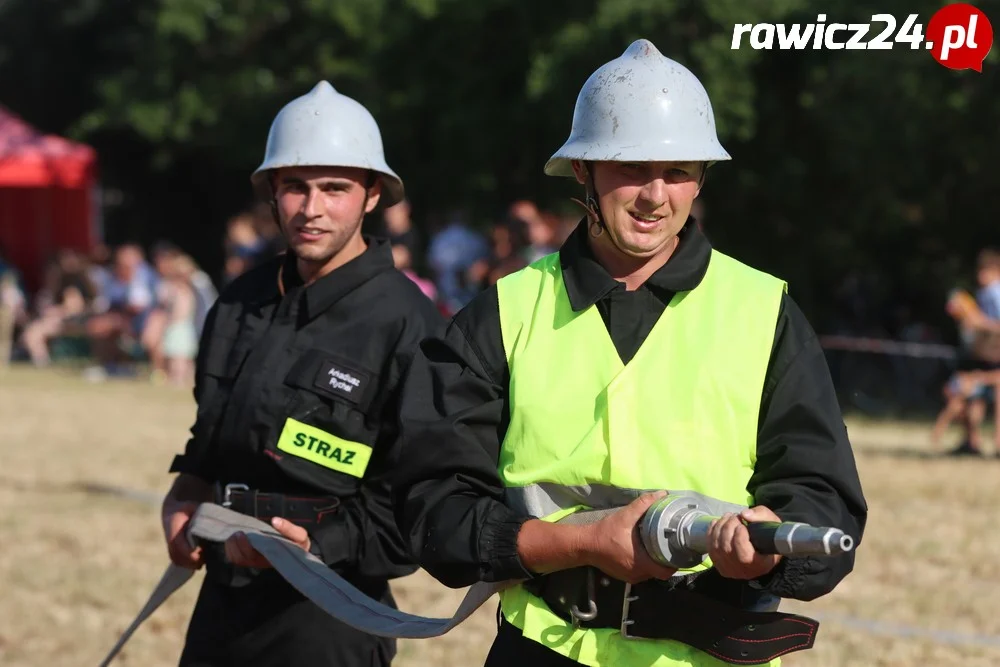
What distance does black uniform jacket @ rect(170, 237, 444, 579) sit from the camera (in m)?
4.14

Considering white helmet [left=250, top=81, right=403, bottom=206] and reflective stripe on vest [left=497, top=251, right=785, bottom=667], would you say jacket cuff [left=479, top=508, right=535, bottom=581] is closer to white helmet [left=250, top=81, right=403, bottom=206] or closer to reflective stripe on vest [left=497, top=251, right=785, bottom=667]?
reflective stripe on vest [left=497, top=251, right=785, bottom=667]

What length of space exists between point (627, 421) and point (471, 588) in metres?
0.53

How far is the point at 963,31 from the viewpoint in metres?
14.8

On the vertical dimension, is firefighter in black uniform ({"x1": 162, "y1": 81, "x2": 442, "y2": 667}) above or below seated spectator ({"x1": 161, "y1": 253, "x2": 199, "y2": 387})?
above

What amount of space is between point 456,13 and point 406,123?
6.71 feet

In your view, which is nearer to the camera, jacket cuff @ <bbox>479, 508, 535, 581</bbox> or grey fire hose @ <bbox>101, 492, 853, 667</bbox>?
grey fire hose @ <bbox>101, 492, 853, 667</bbox>

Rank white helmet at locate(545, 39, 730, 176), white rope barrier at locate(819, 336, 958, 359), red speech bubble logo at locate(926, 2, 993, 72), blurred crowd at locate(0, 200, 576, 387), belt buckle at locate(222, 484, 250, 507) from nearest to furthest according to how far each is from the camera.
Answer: white helmet at locate(545, 39, 730, 176)
belt buckle at locate(222, 484, 250, 507)
red speech bubble logo at locate(926, 2, 993, 72)
blurred crowd at locate(0, 200, 576, 387)
white rope barrier at locate(819, 336, 958, 359)

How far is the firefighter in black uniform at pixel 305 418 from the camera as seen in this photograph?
4.14 meters

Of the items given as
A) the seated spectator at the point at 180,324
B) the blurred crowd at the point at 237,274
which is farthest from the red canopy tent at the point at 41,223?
the seated spectator at the point at 180,324

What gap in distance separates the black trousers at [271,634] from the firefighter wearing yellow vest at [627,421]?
1.16 metres

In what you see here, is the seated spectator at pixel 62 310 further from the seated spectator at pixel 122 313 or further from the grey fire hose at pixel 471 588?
the grey fire hose at pixel 471 588

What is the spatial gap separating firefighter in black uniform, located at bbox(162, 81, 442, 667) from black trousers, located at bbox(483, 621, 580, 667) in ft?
3.47

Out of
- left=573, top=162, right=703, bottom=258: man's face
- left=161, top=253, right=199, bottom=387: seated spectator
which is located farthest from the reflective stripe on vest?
left=161, top=253, right=199, bottom=387: seated spectator

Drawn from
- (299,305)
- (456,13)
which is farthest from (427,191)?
(299,305)
